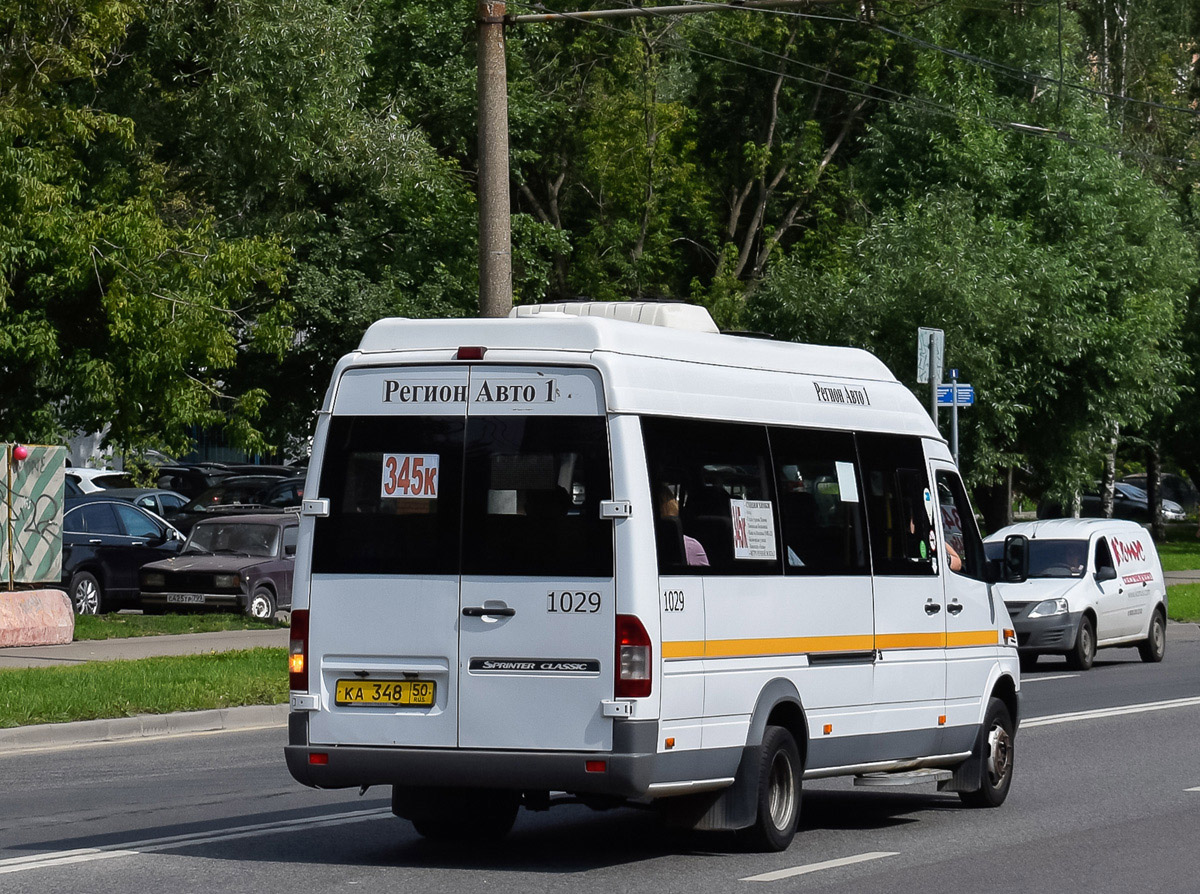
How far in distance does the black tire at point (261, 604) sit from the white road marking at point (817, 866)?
17247mm

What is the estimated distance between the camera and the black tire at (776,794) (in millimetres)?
9047

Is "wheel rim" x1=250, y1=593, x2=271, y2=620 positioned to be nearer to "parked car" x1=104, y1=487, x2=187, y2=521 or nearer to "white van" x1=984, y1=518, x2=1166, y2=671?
"parked car" x1=104, y1=487, x2=187, y2=521

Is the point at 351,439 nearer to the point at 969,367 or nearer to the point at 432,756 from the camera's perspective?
the point at 432,756

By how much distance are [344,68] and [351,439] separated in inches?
791

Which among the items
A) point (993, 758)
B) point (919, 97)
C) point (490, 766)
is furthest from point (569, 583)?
point (919, 97)

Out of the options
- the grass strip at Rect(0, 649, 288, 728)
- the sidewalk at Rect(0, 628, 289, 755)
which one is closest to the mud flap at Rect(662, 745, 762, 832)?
the sidewalk at Rect(0, 628, 289, 755)

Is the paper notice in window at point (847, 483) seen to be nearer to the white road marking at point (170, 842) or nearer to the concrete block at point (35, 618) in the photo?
the white road marking at point (170, 842)

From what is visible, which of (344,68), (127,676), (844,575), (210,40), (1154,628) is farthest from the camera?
(344,68)

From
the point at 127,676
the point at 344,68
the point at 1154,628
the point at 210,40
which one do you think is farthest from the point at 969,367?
the point at 127,676

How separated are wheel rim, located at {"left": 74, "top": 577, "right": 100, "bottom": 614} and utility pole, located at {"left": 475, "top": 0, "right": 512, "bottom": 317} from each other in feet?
42.7

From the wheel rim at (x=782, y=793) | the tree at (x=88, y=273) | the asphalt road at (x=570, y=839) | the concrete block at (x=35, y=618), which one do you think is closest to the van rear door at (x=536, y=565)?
the asphalt road at (x=570, y=839)

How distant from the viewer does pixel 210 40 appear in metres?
26.3

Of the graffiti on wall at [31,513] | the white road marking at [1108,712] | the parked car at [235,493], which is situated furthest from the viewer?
the parked car at [235,493]

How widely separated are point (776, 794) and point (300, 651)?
242 centimetres
